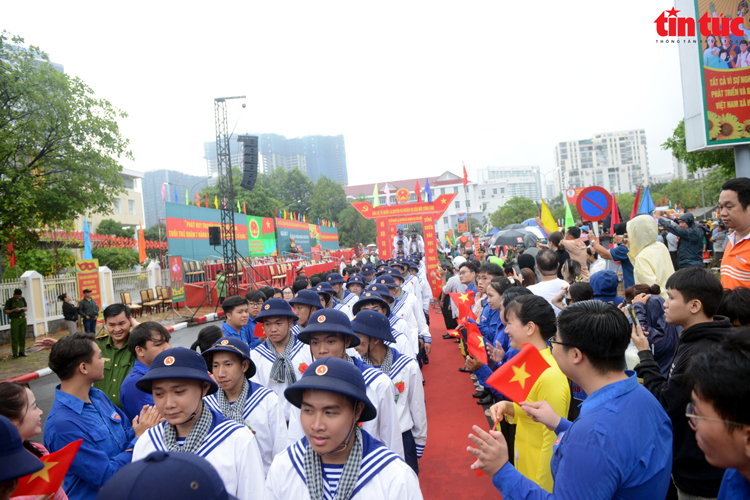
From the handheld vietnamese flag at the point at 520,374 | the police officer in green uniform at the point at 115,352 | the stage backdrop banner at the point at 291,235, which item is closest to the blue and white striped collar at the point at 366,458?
the handheld vietnamese flag at the point at 520,374

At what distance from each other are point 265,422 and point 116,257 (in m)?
30.4

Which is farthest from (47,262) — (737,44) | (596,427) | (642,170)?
(642,170)

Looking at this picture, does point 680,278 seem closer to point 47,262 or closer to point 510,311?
point 510,311

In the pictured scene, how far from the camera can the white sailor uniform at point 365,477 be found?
172cm

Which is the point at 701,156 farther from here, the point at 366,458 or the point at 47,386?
the point at 47,386

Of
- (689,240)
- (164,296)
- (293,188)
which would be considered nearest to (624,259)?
(689,240)

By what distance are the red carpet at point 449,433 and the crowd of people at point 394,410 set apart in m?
0.66

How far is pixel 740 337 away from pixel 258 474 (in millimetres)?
2055

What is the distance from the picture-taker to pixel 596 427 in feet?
5.31

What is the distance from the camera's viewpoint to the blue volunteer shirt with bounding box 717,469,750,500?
129 centimetres

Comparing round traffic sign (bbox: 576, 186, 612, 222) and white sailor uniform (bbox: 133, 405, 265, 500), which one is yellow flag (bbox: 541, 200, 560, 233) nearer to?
round traffic sign (bbox: 576, 186, 612, 222)

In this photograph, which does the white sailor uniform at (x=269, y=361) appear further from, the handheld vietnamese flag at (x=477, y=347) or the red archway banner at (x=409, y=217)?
the red archway banner at (x=409, y=217)

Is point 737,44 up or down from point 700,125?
up

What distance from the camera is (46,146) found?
469 inches
